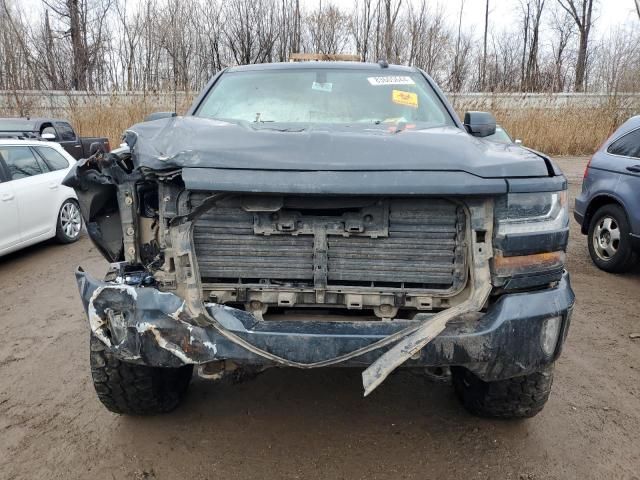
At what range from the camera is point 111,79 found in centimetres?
2144

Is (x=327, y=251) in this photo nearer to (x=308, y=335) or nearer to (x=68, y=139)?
(x=308, y=335)

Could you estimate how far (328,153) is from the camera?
2.17 meters

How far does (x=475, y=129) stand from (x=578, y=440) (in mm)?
1943

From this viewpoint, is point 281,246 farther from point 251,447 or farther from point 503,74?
point 503,74

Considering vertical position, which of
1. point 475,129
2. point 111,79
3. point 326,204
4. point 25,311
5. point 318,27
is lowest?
point 25,311

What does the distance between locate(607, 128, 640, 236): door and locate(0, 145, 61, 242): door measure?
261 inches

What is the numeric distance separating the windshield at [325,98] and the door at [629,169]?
2719 millimetres

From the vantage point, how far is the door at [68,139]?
1077cm

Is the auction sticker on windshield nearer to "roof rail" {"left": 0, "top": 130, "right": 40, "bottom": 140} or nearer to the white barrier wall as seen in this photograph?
"roof rail" {"left": 0, "top": 130, "right": 40, "bottom": 140}

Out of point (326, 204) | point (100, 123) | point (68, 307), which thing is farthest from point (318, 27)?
point (326, 204)

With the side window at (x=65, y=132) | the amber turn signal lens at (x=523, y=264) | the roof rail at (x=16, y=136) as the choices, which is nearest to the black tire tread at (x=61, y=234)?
the roof rail at (x=16, y=136)

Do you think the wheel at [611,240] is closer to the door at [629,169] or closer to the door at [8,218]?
the door at [629,169]

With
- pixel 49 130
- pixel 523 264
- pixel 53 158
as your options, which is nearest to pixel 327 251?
pixel 523 264

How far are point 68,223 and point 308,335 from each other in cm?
612
